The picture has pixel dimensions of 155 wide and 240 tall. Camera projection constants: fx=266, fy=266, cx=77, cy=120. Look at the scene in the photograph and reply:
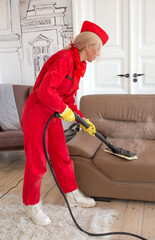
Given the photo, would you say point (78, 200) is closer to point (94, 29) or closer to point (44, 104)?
point (44, 104)

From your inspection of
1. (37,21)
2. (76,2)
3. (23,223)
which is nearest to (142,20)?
(76,2)

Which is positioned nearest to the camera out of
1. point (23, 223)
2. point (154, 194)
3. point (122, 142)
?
point (23, 223)

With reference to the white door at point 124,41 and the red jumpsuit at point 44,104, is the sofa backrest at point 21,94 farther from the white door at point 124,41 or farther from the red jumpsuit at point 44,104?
the red jumpsuit at point 44,104

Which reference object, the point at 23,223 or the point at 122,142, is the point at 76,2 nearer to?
the point at 122,142

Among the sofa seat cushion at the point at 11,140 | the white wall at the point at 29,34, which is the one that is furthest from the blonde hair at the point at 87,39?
the white wall at the point at 29,34

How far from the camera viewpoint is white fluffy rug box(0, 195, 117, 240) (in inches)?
72.8

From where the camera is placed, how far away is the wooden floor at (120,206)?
190 centimetres

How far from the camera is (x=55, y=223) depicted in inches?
78.3

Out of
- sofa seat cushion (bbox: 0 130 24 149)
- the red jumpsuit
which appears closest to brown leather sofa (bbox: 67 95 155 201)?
the red jumpsuit

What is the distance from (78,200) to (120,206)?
1.15 ft

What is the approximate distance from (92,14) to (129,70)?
0.84 m

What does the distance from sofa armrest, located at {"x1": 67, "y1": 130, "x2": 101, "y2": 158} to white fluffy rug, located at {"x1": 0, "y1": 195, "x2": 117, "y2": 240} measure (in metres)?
0.45

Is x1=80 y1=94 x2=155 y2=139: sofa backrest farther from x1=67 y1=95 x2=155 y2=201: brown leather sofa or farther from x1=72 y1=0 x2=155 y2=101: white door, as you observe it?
x1=72 y1=0 x2=155 y2=101: white door

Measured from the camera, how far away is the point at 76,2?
330 centimetres
